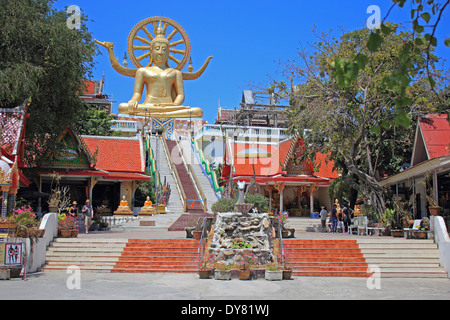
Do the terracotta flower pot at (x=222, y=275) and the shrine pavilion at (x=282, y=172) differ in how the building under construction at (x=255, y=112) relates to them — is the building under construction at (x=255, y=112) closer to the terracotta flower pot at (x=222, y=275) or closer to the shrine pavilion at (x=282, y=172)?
the shrine pavilion at (x=282, y=172)

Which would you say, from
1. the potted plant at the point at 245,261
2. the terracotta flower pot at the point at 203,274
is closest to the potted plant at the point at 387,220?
the potted plant at the point at 245,261

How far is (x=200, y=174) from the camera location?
3266cm

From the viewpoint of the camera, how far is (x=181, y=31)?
43969 mm

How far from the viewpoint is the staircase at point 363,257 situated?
13.4m

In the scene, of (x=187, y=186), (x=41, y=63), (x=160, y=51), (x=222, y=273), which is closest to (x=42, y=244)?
(x=222, y=273)

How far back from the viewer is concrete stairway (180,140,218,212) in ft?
94.7

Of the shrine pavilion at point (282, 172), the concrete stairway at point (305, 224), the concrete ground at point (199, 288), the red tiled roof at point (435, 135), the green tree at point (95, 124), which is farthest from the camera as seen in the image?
the green tree at point (95, 124)

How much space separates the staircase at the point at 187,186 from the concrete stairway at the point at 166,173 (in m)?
0.50

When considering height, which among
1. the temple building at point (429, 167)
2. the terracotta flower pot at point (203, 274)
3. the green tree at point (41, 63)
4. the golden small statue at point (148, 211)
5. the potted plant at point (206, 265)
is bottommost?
the terracotta flower pot at point (203, 274)

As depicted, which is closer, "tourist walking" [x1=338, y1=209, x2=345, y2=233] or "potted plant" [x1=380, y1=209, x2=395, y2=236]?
"potted plant" [x1=380, y1=209, x2=395, y2=236]

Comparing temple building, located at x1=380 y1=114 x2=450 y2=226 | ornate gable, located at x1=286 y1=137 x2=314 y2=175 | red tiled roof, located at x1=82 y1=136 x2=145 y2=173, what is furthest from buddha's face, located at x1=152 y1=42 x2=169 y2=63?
temple building, located at x1=380 y1=114 x2=450 y2=226

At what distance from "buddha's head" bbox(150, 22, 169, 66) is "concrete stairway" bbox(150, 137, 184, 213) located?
813cm

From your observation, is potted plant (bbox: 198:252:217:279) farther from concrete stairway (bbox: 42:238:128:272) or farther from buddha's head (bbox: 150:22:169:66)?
buddha's head (bbox: 150:22:169:66)

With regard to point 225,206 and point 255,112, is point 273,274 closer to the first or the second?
point 225,206
